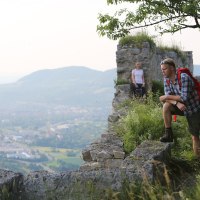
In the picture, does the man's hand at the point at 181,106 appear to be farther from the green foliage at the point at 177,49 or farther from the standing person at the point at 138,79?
the green foliage at the point at 177,49

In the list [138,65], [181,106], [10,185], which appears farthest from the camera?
[138,65]

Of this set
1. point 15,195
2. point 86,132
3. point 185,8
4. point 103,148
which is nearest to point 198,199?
point 15,195

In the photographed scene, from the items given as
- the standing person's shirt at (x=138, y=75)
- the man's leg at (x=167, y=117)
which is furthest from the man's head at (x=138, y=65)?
the man's leg at (x=167, y=117)

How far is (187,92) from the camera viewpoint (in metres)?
7.06

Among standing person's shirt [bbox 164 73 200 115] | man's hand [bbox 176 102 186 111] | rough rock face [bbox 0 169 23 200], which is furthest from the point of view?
man's hand [bbox 176 102 186 111]

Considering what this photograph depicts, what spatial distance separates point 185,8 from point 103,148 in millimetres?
4986

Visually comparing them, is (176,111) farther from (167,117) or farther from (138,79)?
(138,79)

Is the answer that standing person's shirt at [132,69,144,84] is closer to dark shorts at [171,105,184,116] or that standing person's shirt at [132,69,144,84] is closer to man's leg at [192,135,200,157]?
dark shorts at [171,105,184,116]

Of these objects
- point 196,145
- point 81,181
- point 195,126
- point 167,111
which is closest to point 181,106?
point 195,126

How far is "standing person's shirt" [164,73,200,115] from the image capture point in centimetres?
704

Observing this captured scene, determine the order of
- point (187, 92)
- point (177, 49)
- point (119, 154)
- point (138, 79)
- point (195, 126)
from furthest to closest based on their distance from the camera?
1. point (177, 49)
2. point (138, 79)
3. point (119, 154)
4. point (195, 126)
5. point (187, 92)

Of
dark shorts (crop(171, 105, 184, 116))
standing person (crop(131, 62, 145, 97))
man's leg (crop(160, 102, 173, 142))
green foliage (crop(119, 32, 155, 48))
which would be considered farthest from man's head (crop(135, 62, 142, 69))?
dark shorts (crop(171, 105, 184, 116))

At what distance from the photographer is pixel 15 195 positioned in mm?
4945

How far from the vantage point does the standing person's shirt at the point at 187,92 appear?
7040mm
